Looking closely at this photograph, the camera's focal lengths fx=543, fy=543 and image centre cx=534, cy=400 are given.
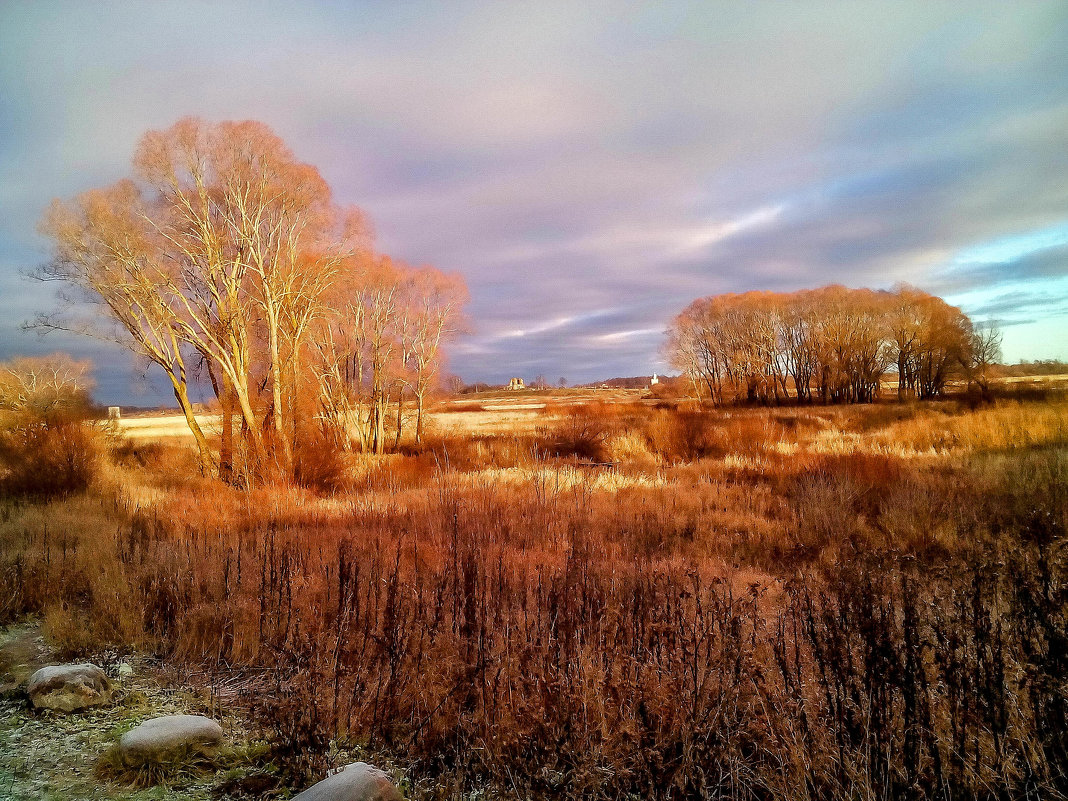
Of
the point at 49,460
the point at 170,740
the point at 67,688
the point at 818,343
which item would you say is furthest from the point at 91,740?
the point at 818,343

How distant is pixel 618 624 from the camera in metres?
4.86

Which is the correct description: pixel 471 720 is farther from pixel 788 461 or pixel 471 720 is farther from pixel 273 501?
pixel 788 461

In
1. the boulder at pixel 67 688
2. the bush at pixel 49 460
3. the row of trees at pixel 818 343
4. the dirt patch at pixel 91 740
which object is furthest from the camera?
the row of trees at pixel 818 343

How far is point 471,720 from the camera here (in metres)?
3.68

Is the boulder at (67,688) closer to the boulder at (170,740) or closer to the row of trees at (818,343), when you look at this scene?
the boulder at (170,740)

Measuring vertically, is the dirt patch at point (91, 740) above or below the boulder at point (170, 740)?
below

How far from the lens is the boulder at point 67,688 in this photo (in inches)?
157

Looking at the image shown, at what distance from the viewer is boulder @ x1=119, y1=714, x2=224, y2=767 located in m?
3.26

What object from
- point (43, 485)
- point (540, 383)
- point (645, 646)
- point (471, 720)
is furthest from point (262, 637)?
point (540, 383)

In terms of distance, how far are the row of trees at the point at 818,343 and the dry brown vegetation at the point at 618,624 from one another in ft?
144

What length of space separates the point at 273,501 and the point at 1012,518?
46.9 feet

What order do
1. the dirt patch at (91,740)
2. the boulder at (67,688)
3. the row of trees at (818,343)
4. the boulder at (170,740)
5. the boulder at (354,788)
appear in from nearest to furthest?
the boulder at (354,788)
the dirt patch at (91,740)
the boulder at (170,740)
the boulder at (67,688)
the row of trees at (818,343)

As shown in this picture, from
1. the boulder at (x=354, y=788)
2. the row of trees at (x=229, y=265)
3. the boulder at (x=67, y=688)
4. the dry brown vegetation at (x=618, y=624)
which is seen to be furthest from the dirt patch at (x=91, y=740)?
the row of trees at (x=229, y=265)

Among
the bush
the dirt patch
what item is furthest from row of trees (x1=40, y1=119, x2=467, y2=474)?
the dirt patch
